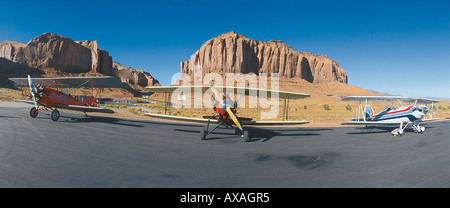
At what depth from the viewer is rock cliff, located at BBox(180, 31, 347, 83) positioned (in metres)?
129

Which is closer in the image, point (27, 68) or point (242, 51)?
point (27, 68)

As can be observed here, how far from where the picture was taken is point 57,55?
103m

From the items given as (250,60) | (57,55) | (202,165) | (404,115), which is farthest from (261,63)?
(202,165)

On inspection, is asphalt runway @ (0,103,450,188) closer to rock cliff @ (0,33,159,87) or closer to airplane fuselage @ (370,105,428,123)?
airplane fuselage @ (370,105,428,123)

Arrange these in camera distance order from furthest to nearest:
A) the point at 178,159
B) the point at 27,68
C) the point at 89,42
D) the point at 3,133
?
1. the point at 89,42
2. the point at 27,68
3. the point at 3,133
4. the point at 178,159

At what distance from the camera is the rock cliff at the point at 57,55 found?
96.2 m

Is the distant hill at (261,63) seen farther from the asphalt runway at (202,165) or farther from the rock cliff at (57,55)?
the asphalt runway at (202,165)

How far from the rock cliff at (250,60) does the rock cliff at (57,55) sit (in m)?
55.6

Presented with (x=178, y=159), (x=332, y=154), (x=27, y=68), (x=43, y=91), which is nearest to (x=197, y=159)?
(x=178, y=159)

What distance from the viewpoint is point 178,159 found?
512cm

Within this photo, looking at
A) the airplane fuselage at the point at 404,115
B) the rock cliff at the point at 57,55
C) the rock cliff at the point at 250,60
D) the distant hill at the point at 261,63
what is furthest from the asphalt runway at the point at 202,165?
the rock cliff at the point at 57,55
